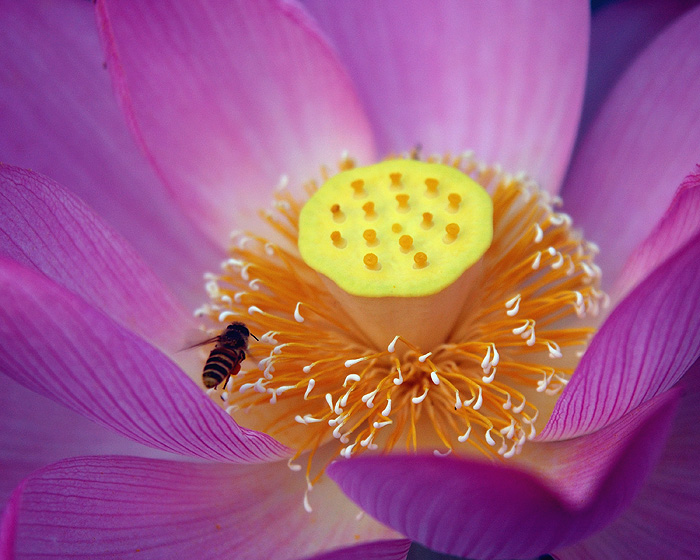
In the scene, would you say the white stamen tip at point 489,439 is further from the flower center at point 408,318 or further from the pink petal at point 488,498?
the pink petal at point 488,498

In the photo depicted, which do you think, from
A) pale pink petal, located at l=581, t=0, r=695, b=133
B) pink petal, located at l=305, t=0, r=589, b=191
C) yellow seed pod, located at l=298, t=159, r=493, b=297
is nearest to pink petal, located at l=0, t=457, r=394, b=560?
yellow seed pod, located at l=298, t=159, r=493, b=297

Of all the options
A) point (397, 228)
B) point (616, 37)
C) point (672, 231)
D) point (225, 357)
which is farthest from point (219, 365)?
point (616, 37)

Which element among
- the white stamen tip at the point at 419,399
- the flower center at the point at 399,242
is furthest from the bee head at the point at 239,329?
the white stamen tip at the point at 419,399

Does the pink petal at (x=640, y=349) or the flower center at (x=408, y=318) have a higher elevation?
the flower center at (x=408, y=318)

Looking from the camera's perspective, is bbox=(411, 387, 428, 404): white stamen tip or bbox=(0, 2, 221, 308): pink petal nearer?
bbox=(411, 387, 428, 404): white stamen tip

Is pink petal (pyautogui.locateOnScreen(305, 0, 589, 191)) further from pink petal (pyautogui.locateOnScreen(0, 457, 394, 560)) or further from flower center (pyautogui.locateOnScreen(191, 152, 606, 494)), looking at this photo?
pink petal (pyautogui.locateOnScreen(0, 457, 394, 560))

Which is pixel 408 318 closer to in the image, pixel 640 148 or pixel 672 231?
pixel 672 231

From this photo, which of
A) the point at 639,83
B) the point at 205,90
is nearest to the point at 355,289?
the point at 205,90
